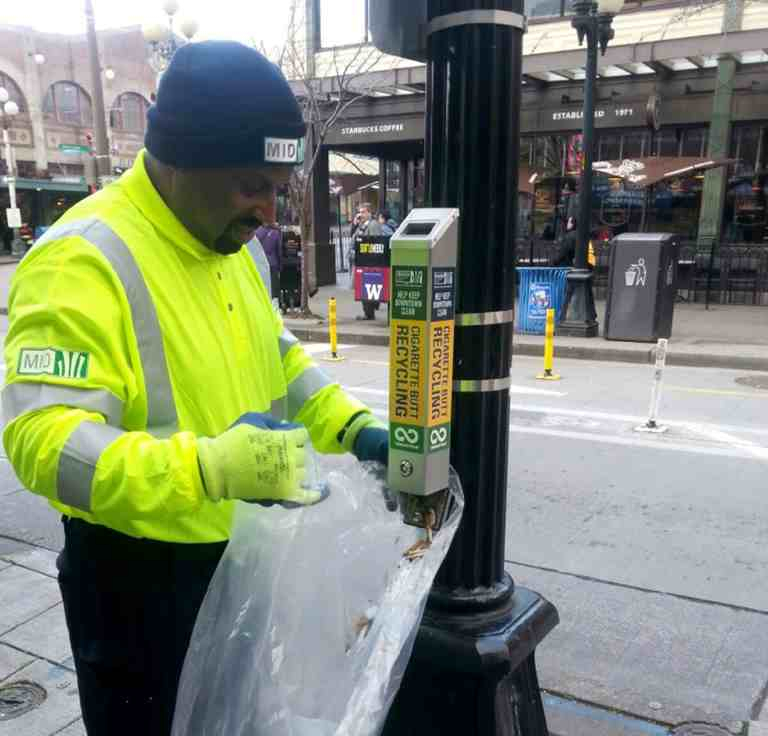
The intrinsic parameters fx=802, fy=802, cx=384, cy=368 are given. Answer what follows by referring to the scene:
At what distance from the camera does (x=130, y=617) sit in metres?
1.66

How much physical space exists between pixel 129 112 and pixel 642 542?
45.2m

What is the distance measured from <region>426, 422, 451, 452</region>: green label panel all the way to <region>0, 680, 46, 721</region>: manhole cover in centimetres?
211

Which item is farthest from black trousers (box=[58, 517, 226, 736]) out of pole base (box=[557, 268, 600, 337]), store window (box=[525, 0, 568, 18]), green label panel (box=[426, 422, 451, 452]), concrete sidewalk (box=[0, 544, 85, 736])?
store window (box=[525, 0, 568, 18])

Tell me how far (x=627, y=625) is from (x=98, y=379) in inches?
113

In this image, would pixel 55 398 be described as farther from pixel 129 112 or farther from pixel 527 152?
pixel 129 112

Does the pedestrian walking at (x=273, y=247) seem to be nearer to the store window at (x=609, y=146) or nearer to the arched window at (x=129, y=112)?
the store window at (x=609, y=146)

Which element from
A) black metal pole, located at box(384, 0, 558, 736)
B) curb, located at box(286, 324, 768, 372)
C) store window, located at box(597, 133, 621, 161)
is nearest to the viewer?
black metal pole, located at box(384, 0, 558, 736)

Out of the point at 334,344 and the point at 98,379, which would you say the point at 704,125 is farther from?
the point at 98,379

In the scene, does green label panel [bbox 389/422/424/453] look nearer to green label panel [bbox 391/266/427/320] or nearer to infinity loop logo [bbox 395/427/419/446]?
infinity loop logo [bbox 395/427/419/446]

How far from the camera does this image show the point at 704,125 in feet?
52.5

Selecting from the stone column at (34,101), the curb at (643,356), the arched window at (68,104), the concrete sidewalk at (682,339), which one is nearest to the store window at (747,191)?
the concrete sidewalk at (682,339)

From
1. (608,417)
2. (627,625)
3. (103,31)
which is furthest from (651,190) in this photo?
(103,31)

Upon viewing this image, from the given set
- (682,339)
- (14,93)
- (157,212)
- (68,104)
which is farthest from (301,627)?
(68,104)

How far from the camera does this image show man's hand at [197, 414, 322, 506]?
136 cm
